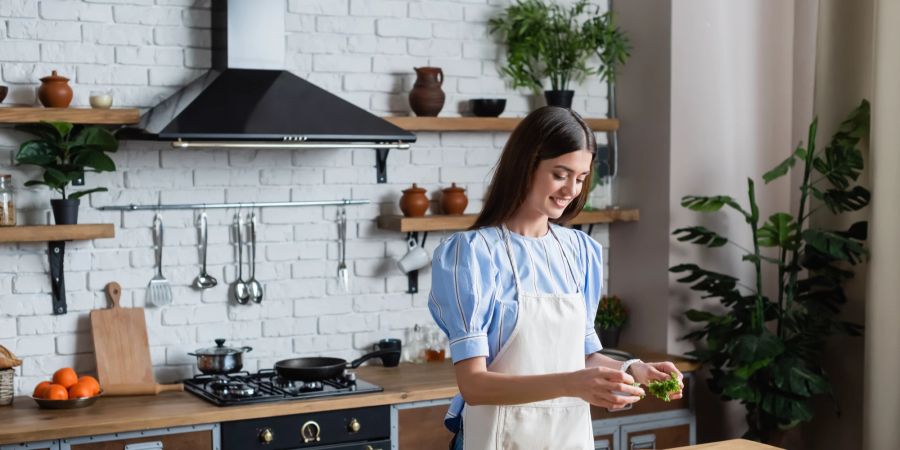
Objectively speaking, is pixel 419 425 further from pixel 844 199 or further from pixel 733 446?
pixel 844 199

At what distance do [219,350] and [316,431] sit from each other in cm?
56

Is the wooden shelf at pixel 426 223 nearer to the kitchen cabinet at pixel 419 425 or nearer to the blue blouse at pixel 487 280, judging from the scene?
the kitchen cabinet at pixel 419 425

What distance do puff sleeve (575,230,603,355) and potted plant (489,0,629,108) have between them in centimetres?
206

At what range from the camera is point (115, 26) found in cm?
399

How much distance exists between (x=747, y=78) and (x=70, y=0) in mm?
2767

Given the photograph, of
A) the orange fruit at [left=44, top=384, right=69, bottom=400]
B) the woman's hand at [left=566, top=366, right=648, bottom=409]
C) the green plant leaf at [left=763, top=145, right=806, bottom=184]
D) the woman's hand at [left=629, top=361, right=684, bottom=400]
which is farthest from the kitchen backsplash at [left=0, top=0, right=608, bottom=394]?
the woman's hand at [left=566, top=366, right=648, bottom=409]

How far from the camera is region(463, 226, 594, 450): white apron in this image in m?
2.34

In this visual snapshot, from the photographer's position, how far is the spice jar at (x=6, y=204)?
3.71 metres

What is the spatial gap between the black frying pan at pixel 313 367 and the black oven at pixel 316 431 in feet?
0.75

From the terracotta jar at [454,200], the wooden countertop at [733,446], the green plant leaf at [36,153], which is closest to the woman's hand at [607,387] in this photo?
the wooden countertop at [733,446]

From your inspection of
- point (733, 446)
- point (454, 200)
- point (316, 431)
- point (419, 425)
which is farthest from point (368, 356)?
point (733, 446)

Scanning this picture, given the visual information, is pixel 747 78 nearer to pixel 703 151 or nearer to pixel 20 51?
pixel 703 151

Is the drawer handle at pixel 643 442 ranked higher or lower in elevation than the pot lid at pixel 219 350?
lower

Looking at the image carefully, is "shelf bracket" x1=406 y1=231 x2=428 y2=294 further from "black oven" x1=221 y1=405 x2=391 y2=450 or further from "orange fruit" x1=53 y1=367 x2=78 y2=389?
"orange fruit" x1=53 y1=367 x2=78 y2=389
